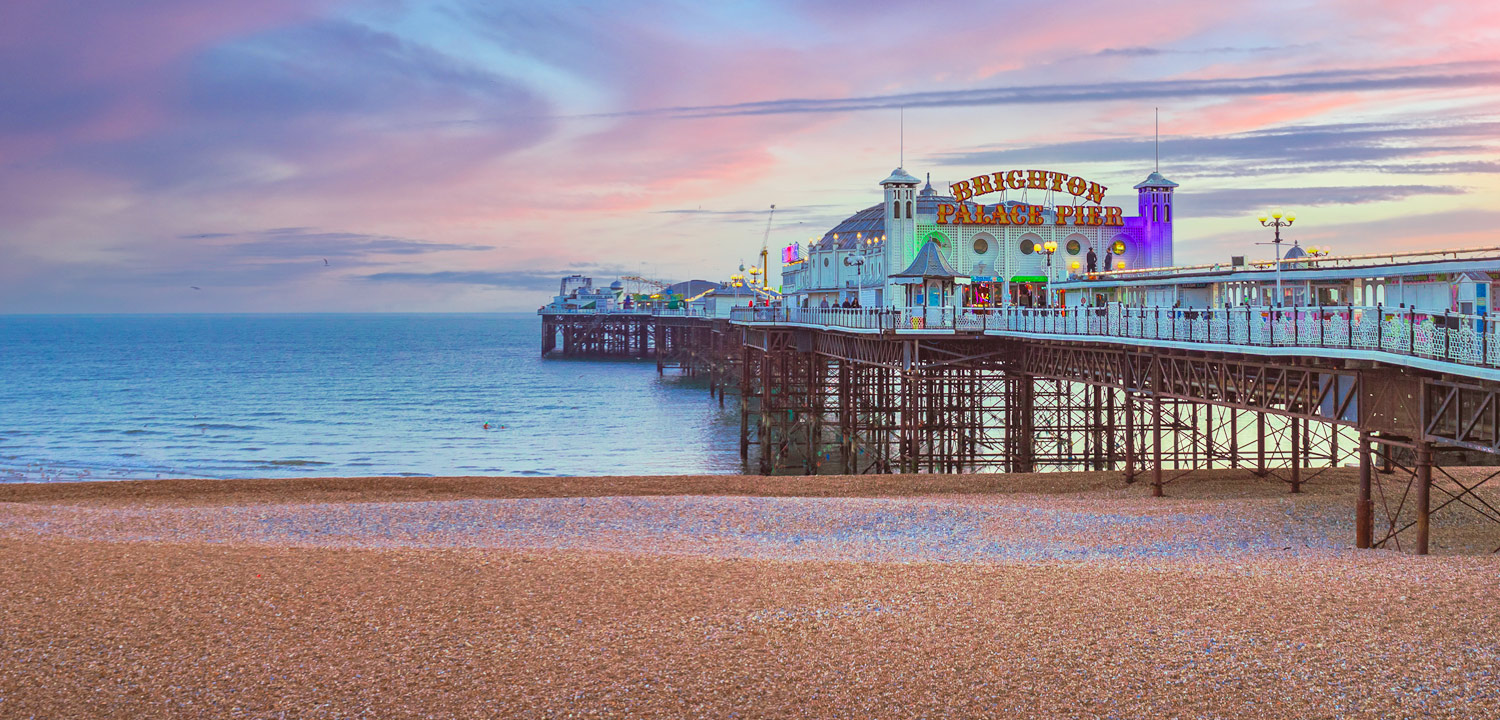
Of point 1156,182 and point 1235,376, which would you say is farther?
point 1156,182

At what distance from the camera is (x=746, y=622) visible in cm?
1242

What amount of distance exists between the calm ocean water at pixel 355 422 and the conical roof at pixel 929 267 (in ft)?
34.7

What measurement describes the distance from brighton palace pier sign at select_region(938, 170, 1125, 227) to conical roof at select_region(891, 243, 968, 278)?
593 centimetres

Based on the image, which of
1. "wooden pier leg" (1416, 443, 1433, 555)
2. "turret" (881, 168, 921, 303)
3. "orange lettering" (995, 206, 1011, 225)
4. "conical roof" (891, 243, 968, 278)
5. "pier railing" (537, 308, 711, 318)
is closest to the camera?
"wooden pier leg" (1416, 443, 1433, 555)

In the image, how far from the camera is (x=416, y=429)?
5706 centimetres

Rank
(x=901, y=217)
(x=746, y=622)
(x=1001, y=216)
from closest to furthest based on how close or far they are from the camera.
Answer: (x=746, y=622) → (x=901, y=217) → (x=1001, y=216)

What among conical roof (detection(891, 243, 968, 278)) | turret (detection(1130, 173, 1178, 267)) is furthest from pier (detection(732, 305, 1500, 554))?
turret (detection(1130, 173, 1178, 267))

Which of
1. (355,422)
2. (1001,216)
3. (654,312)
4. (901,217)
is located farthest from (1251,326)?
(654,312)

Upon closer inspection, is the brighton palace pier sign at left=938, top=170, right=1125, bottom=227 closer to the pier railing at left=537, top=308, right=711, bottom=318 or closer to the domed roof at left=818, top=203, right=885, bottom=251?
the domed roof at left=818, top=203, right=885, bottom=251

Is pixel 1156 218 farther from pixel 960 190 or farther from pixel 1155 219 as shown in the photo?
pixel 960 190

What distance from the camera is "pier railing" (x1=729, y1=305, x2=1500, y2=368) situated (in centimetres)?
1550

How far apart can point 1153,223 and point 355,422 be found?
40.5 metres

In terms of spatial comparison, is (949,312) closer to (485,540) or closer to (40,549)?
(485,540)

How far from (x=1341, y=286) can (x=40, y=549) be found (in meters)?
24.9
